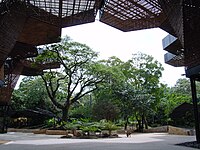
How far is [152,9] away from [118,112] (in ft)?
44.1

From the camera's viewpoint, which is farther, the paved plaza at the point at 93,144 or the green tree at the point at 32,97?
the green tree at the point at 32,97

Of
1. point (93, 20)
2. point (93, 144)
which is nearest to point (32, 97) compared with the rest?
point (93, 20)

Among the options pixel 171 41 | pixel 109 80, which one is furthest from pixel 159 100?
pixel 171 41

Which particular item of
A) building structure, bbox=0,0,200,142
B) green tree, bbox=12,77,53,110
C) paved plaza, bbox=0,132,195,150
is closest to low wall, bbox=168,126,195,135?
paved plaza, bbox=0,132,195,150

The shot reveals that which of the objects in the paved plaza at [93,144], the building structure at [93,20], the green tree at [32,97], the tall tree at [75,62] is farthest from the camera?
the green tree at [32,97]

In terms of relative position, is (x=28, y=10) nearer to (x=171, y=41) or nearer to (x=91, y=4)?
(x=91, y=4)

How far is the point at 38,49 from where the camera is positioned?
22.1 meters

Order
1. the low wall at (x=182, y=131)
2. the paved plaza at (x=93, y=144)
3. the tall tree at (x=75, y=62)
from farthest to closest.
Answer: the tall tree at (x=75, y=62)
the low wall at (x=182, y=131)
the paved plaza at (x=93, y=144)

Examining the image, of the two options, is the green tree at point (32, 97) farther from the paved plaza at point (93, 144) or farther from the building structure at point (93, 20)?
the paved plaza at point (93, 144)

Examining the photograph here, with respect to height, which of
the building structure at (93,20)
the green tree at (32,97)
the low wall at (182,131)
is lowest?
the low wall at (182,131)

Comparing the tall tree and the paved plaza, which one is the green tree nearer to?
the tall tree

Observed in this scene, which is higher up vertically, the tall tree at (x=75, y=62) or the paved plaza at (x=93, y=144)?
the tall tree at (x=75, y=62)

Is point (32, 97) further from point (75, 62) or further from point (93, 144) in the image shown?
point (93, 144)

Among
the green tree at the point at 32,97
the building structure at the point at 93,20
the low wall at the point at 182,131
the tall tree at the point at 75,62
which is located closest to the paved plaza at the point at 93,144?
the building structure at the point at 93,20
